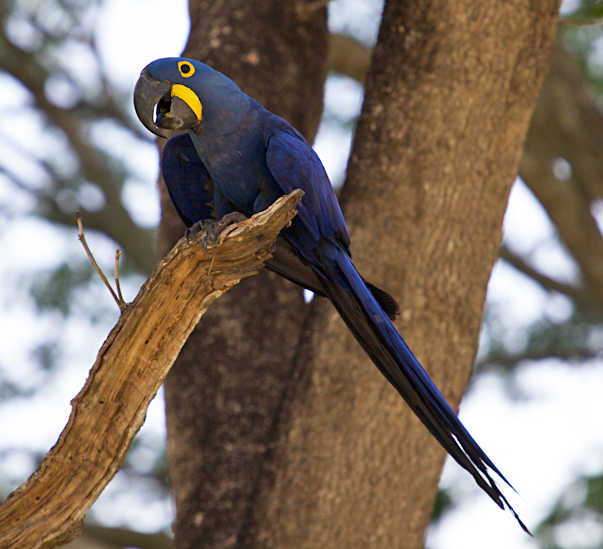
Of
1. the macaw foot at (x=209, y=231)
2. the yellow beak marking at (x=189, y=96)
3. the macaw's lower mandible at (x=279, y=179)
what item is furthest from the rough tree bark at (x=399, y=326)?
the yellow beak marking at (x=189, y=96)

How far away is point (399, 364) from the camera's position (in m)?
1.63

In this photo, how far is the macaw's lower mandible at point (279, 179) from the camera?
1695 mm

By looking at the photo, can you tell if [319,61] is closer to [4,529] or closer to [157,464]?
[4,529]

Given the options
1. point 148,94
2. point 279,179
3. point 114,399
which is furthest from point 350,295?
→ point 148,94

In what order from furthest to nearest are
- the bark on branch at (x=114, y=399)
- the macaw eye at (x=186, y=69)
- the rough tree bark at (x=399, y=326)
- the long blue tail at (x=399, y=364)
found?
1. the rough tree bark at (x=399, y=326)
2. the macaw eye at (x=186, y=69)
3. the long blue tail at (x=399, y=364)
4. the bark on branch at (x=114, y=399)

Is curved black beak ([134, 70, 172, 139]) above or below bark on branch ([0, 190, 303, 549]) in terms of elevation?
above

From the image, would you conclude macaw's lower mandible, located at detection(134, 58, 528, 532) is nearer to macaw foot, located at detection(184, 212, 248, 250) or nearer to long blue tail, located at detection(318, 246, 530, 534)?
long blue tail, located at detection(318, 246, 530, 534)

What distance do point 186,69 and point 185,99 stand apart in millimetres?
100

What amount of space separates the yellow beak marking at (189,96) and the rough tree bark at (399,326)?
2.36 ft

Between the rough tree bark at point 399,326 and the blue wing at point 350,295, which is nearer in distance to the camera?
the blue wing at point 350,295

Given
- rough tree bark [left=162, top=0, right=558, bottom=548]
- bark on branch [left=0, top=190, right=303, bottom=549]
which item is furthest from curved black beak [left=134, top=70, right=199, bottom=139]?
rough tree bark [left=162, top=0, right=558, bottom=548]

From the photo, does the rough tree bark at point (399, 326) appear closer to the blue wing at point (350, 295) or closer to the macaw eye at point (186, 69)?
the blue wing at point (350, 295)

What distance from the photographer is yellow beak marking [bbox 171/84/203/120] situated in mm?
1787

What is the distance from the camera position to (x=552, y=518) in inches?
146
